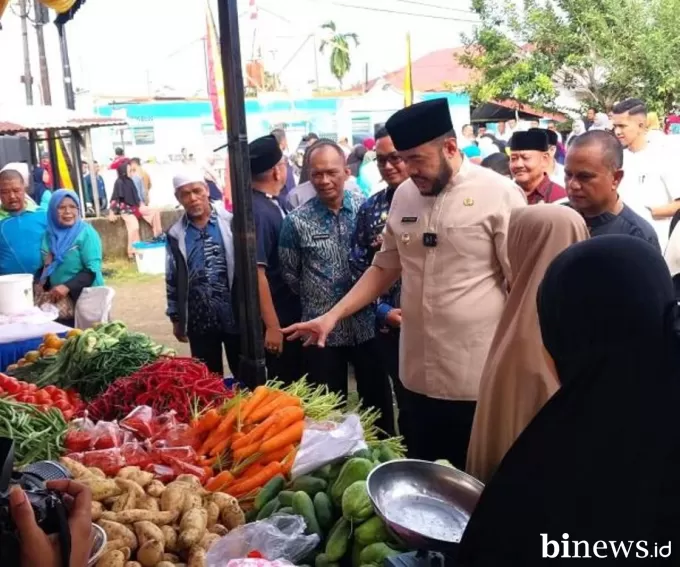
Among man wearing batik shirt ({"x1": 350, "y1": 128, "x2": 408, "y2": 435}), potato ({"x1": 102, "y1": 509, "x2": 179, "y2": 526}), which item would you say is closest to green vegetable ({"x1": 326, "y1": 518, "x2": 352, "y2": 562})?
potato ({"x1": 102, "y1": 509, "x2": 179, "y2": 526})

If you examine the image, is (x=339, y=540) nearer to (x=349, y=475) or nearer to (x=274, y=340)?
(x=349, y=475)

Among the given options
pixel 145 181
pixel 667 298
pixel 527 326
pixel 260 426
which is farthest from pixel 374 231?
pixel 145 181

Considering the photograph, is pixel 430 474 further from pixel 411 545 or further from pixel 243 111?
pixel 243 111

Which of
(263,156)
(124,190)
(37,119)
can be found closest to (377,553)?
(263,156)

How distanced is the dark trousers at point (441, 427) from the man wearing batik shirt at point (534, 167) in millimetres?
1919

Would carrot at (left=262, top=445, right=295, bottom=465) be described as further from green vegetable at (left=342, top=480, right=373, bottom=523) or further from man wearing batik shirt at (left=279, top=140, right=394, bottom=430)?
man wearing batik shirt at (left=279, top=140, right=394, bottom=430)

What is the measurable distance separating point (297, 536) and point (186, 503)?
1.56ft

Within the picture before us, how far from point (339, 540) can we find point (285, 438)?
74 centimetres

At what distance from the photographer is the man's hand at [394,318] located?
13.6 ft

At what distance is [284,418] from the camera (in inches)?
121

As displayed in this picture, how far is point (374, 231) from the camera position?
4.26 m

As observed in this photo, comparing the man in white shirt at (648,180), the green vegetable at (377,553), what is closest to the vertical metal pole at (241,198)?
the green vegetable at (377,553)

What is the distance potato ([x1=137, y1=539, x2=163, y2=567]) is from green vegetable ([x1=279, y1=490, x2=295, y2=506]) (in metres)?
0.41

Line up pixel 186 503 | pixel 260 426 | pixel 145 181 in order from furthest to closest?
1. pixel 145 181
2. pixel 260 426
3. pixel 186 503
